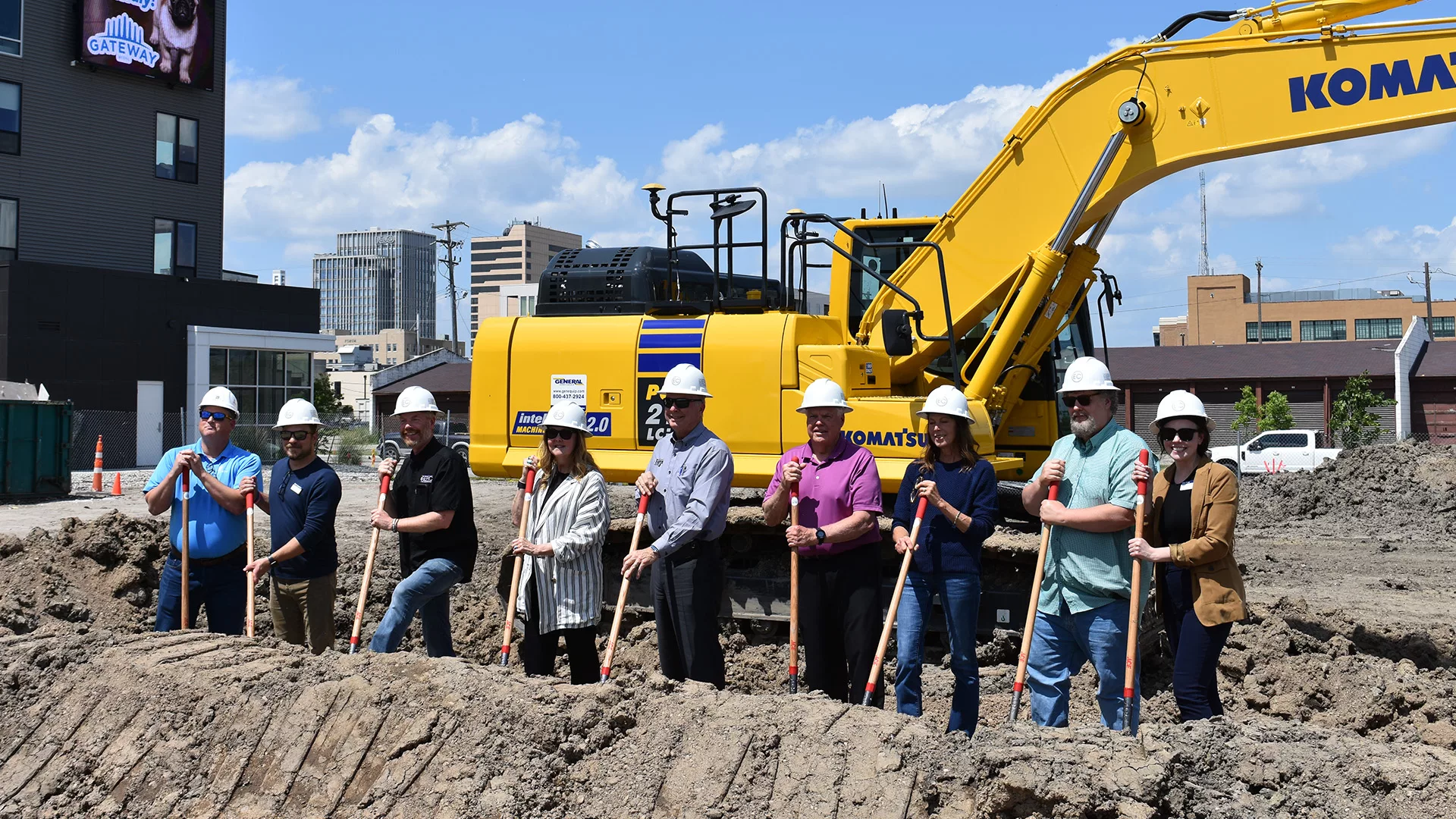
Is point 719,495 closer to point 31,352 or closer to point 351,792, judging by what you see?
point 351,792

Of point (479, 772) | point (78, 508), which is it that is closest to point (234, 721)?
point (479, 772)

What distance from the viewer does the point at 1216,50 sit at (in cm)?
809

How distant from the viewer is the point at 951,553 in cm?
580

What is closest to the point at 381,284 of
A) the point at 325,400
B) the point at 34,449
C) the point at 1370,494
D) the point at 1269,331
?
the point at 325,400

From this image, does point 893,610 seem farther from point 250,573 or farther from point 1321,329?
point 1321,329

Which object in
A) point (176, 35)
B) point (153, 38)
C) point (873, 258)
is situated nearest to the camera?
point (873, 258)

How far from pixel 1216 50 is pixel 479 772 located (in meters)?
6.50

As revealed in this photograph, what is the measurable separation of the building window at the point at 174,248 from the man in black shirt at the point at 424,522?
2851cm

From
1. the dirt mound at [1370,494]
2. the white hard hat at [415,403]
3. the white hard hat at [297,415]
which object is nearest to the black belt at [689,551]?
the white hard hat at [415,403]

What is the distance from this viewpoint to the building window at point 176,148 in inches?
1268

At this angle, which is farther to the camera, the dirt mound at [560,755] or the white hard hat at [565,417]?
the white hard hat at [565,417]

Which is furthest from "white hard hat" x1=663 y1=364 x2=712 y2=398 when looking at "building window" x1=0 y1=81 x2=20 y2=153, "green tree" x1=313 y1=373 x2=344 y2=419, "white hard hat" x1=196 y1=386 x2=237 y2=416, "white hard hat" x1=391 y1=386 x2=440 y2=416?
"green tree" x1=313 y1=373 x2=344 y2=419

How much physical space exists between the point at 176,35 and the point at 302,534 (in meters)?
29.9

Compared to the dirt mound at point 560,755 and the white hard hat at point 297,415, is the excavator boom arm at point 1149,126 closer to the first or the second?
the white hard hat at point 297,415
